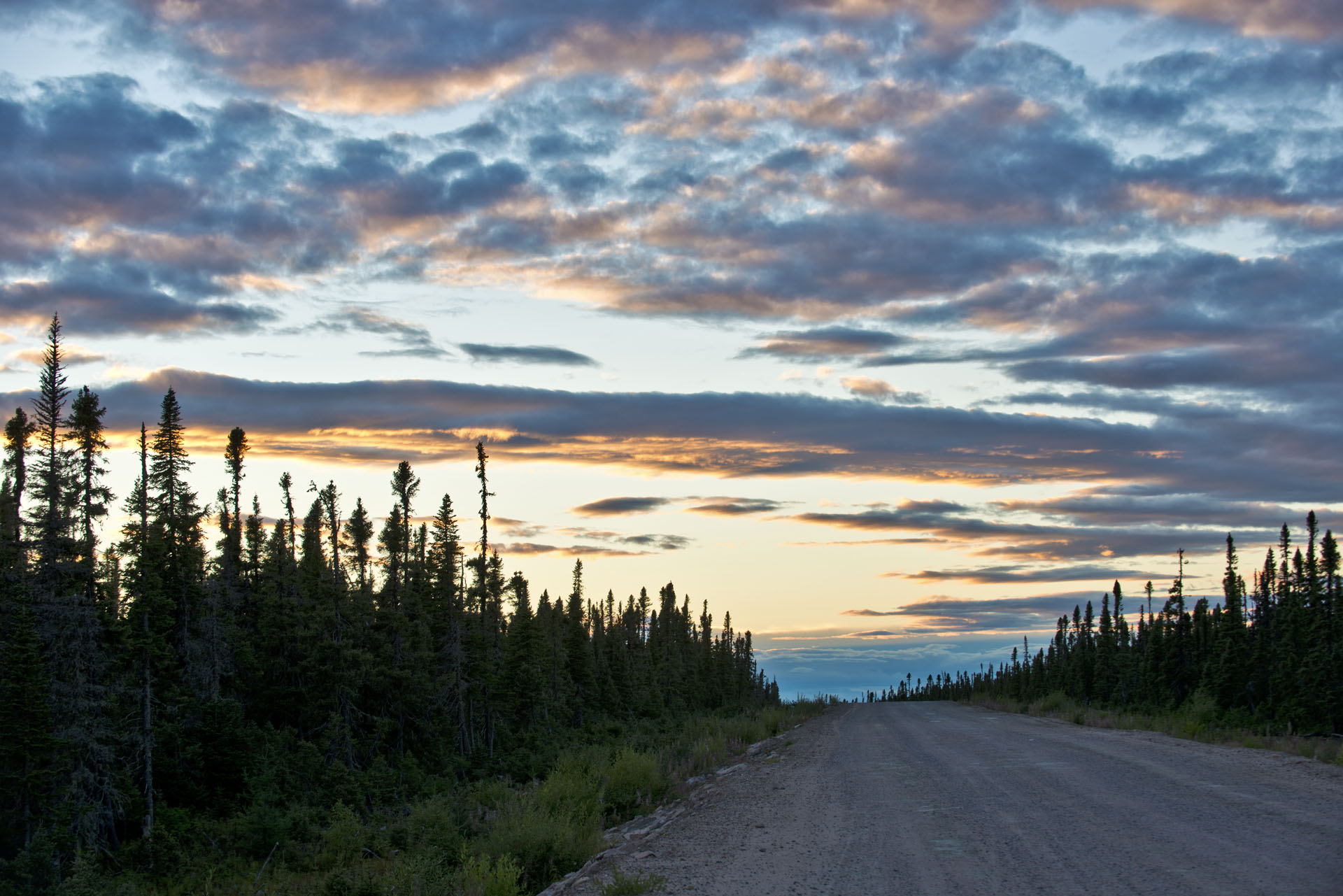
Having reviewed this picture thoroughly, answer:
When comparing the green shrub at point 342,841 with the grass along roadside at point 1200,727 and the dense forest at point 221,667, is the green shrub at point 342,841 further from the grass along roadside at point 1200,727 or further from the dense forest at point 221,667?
the grass along roadside at point 1200,727

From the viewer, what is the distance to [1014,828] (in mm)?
10383

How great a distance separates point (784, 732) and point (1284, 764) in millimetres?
19808

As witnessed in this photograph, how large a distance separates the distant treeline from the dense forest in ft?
115

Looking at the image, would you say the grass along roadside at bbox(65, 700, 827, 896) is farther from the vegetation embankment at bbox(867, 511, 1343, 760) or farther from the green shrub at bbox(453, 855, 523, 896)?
the vegetation embankment at bbox(867, 511, 1343, 760)

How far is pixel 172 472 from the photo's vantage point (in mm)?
53125

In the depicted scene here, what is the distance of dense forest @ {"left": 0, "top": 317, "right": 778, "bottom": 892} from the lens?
1345 inches

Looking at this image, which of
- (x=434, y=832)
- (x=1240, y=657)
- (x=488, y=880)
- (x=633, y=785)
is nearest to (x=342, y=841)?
(x=434, y=832)

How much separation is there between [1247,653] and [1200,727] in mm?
50304

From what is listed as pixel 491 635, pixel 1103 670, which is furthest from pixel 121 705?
pixel 1103 670

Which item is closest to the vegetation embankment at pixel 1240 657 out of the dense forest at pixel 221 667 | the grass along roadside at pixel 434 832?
the grass along roadside at pixel 434 832

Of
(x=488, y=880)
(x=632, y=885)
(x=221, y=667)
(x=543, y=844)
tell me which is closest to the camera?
(x=632, y=885)

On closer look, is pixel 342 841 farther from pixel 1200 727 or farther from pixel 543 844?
pixel 1200 727

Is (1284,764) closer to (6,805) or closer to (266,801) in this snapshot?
(266,801)

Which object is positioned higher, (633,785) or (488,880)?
(488,880)
